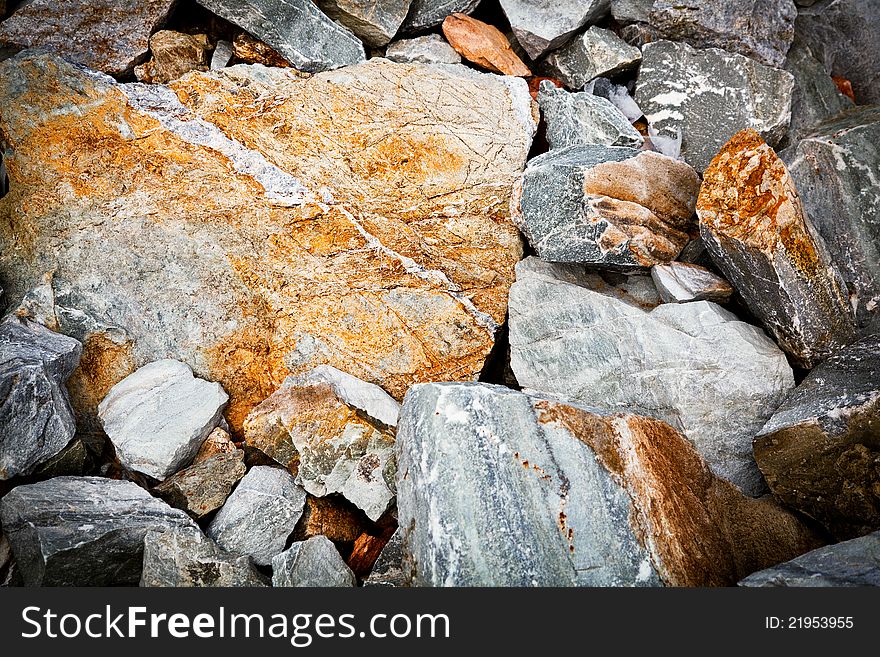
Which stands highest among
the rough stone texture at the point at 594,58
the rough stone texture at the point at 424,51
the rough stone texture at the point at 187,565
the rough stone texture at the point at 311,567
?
the rough stone texture at the point at 594,58

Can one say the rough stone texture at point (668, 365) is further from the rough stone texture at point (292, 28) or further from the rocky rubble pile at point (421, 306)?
the rough stone texture at point (292, 28)

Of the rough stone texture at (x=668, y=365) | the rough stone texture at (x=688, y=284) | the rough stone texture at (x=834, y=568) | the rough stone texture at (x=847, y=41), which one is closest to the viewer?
the rough stone texture at (x=834, y=568)

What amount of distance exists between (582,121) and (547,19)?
714 millimetres

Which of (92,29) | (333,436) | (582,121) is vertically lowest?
(333,436)

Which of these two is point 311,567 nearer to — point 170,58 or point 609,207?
point 609,207

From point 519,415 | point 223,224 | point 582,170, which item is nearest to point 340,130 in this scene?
point 223,224

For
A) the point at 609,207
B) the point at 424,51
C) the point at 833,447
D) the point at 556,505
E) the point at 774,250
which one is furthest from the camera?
the point at 424,51

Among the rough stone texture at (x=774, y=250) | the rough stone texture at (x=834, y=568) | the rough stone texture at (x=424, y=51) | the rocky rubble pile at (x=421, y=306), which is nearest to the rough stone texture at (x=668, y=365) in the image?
the rocky rubble pile at (x=421, y=306)

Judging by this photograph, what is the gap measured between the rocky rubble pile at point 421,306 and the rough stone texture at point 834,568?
1 cm

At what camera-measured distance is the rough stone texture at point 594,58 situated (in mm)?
3676

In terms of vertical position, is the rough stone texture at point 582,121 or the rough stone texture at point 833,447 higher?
the rough stone texture at point 582,121

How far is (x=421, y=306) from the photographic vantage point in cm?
298

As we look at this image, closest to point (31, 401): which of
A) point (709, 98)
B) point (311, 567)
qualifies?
point (311, 567)
